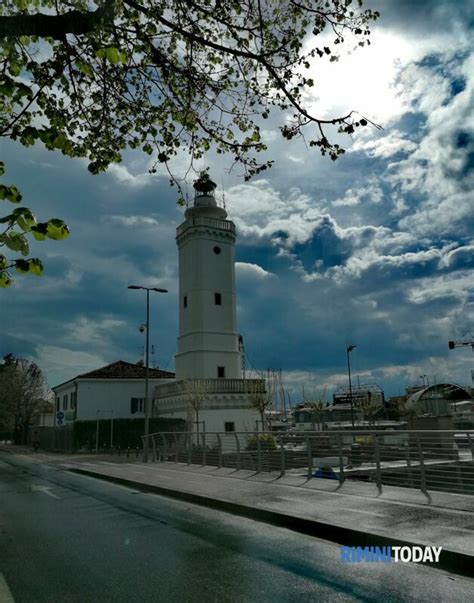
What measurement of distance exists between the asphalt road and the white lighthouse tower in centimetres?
3106

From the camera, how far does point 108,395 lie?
47.5 meters

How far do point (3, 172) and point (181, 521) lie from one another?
7045 millimetres

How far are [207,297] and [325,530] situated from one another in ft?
115

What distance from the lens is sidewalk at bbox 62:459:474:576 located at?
23.7 ft

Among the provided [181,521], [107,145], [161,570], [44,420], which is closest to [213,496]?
[181,521]

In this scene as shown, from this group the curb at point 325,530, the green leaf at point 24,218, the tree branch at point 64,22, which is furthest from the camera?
the curb at point 325,530

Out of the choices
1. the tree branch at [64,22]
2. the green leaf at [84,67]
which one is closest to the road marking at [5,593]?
the tree branch at [64,22]

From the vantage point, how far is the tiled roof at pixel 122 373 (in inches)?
1898

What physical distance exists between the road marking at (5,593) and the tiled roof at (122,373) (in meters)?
42.7

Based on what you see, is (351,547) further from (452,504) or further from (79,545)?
(79,545)

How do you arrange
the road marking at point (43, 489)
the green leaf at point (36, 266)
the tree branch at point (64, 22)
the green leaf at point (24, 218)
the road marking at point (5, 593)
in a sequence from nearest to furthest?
the green leaf at point (24, 218)
the green leaf at point (36, 266)
the road marking at point (5, 593)
the tree branch at point (64, 22)
the road marking at point (43, 489)

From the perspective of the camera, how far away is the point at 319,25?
8.29 meters

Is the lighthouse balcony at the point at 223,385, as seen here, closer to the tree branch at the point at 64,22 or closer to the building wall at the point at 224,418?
the building wall at the point at 224,418

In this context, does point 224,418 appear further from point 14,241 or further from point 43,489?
point 14,241
